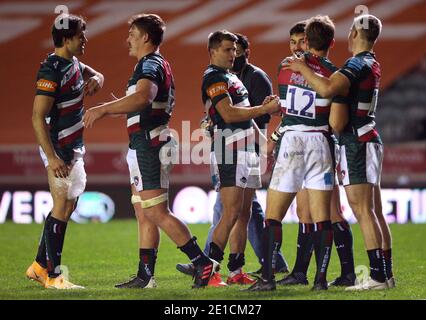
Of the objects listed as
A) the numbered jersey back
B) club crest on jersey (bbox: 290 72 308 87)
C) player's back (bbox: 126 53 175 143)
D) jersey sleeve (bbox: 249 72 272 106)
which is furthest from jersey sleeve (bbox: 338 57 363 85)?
jersey sleeve (bbox: 249 72 272 106)

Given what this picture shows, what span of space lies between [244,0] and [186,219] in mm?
3585

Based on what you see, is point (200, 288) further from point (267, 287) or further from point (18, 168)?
point (18, 168)

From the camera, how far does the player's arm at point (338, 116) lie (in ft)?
21.6

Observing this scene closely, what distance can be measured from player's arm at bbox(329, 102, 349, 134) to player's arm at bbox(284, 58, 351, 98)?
10cm

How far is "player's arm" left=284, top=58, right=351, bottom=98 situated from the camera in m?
6.44

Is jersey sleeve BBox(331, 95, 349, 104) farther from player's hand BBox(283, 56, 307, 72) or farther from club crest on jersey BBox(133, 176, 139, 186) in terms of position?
club crest on jersey BBox(133, 176, 139, 186)

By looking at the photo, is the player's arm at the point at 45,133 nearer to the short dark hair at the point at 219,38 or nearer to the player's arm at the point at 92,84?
the player's arm at the point at 92,84

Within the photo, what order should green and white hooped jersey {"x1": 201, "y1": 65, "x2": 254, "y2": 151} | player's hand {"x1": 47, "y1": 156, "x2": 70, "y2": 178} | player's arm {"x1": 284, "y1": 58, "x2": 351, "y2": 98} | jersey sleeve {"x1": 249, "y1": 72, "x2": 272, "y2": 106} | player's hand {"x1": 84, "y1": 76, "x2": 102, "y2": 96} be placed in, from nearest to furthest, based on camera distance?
1. player's arm {"x1": 284, "y1": 58, "x2": 351, "y2": 98}
2. player's hand {"x1": 47, "y1": 156, "x2": 70, "y2": 178}
3. green and white hooped jersey {"x1": 201, "y1": 65, "x2": 254, "y2": 151}
4. player's hand {"x1": 84, "y1": 76, "x2": 102, "y2": 96}
5. jersey sleeve {"x1": 249, "y1": 72, "x2": 272, "y2": 106}

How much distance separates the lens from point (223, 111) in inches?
273

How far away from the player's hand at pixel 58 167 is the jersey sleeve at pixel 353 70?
1.99m

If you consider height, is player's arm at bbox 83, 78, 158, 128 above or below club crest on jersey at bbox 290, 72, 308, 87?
below

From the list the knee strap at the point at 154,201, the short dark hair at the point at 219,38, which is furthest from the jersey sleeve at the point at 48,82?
the short dark hair at the point at 219,38

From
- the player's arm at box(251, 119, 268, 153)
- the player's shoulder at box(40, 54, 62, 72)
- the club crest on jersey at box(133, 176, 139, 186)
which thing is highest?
the player's shoulder at box(40, 54, 62, 72)

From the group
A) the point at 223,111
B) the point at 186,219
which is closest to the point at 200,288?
the point at 223,111
